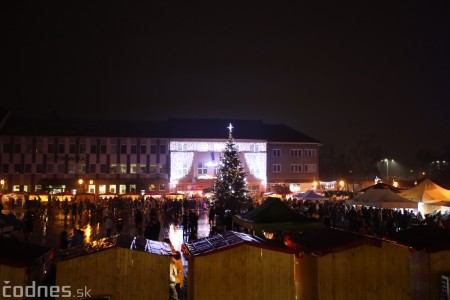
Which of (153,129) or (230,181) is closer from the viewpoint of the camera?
(230,181)

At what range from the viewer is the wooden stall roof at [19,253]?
26.9 feet

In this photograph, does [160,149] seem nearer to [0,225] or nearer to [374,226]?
[374,226]

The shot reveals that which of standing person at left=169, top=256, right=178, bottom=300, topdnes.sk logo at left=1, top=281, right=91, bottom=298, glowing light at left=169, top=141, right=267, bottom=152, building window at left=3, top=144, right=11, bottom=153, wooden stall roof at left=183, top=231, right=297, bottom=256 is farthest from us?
glowing light at left=169, top=141, right=267, bottom=152

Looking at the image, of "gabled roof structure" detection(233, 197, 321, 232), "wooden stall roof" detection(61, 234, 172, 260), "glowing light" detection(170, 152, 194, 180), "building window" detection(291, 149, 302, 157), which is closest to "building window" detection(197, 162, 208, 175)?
"glowing light" detection(170, 152, 194, 180)

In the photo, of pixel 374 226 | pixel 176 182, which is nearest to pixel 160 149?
pixel 176 182

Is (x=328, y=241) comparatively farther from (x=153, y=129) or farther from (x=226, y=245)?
(x=153, y=129)

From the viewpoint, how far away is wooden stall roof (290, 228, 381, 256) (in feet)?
30.9

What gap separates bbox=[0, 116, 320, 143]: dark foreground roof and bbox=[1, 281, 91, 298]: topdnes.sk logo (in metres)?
46.4

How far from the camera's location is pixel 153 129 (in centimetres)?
5691

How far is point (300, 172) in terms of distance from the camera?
58.9 metres

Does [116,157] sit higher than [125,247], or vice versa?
[116,157]

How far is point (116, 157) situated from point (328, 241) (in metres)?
46.5

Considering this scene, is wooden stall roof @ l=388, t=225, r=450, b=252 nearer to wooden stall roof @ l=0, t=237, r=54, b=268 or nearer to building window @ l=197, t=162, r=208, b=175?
wooden stall roof @ l=0, t=237, r=54, b=268

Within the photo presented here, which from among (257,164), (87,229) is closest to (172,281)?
(87,229)
